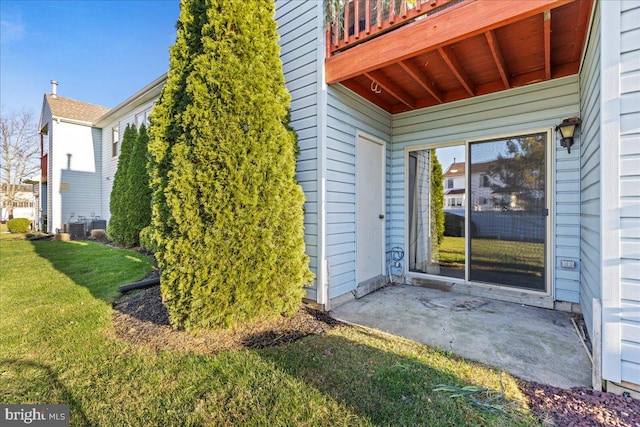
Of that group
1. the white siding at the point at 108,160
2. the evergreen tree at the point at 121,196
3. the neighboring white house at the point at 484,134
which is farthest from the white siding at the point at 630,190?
the white siding at the point at 108,160

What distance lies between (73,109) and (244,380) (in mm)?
15172

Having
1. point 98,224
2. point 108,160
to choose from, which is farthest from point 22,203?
point 98,224

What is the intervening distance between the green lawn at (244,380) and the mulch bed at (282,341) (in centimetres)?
11

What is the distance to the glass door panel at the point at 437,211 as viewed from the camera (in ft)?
15.4

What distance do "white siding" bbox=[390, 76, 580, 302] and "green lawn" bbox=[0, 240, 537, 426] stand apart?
2145 millimetres

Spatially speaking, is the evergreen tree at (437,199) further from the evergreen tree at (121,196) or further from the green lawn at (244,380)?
the evergreen tree at (121,196)

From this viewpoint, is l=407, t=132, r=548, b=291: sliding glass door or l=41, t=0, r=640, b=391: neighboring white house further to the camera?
l=407, t=132, r=548, b=291: sliding glass door

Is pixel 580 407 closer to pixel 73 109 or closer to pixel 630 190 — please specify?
pixel 630 190

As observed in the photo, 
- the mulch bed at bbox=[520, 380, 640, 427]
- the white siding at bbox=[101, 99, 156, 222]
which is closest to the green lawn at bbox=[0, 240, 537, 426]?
the mulch bed at bbox=[520, 380, 640, 427]

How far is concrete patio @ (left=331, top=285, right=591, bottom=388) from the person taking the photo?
2.16 m

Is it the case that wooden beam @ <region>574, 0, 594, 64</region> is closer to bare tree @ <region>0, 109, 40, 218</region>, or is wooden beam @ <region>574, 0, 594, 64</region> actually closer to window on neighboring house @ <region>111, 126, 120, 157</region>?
window on neighboring house @ <region>111, 126, 120, 157</region>

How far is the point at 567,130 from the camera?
10.2 ft

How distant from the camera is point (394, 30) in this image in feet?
9.69

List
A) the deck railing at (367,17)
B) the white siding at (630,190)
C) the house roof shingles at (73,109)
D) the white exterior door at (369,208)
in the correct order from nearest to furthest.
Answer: the white siding at (630,190) < the deck railing at (367,17) < the white exterior door at (369,208) < the house roof shingles at (73,109)
